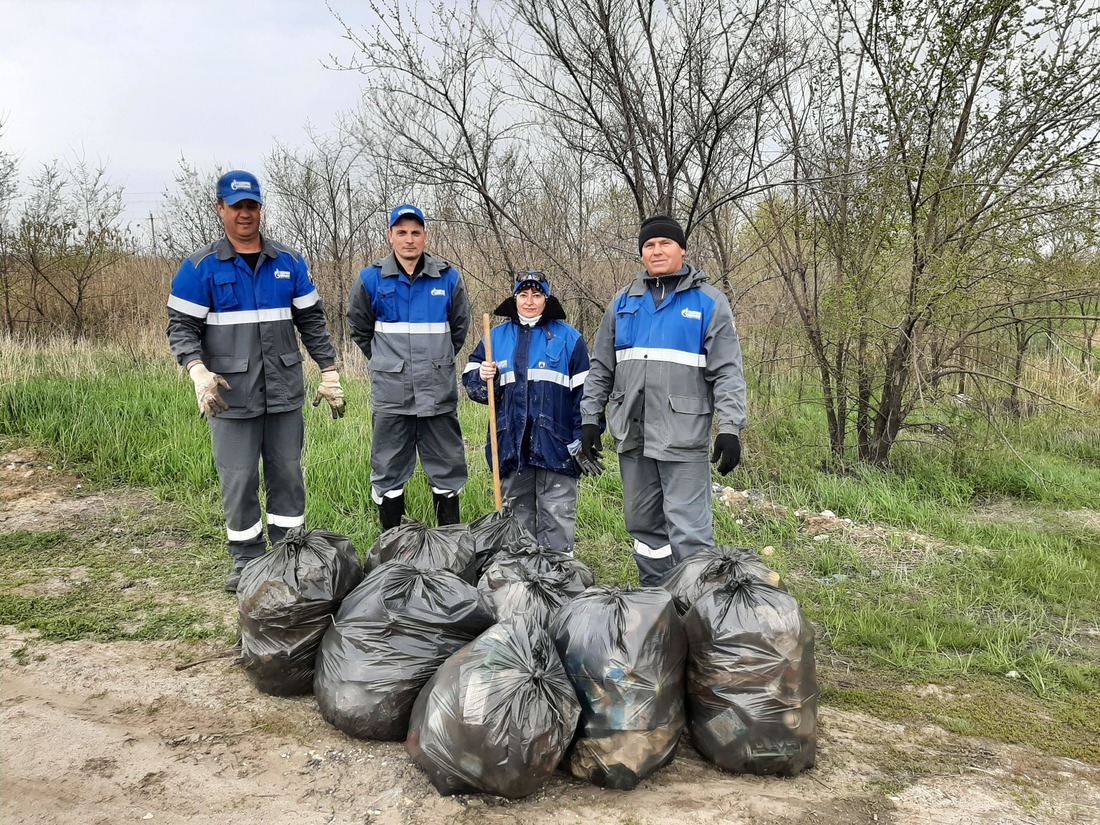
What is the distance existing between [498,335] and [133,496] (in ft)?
10.3

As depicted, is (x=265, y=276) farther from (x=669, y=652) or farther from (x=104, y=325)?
(x=104, y=325)

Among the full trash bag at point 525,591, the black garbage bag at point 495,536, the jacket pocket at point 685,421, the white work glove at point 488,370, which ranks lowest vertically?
the full trash bag at point 525,591

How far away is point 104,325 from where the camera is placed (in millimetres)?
11875

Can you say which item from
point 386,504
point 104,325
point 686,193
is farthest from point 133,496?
point 104,325

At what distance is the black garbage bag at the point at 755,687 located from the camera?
2244 millimetres

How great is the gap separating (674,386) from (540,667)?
151cm

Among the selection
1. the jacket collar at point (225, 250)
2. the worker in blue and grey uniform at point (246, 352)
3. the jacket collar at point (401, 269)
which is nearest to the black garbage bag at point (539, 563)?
the worker in blue and grey uniform at point (246, 352)

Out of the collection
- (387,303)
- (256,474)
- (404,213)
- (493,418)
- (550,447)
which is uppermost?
(404,213)

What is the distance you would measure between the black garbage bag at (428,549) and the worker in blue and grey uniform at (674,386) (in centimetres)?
87

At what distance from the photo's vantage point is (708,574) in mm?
2635

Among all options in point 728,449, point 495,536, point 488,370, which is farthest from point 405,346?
point 728,449

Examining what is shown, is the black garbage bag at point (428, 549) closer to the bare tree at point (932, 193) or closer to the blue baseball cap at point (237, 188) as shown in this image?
the blue baseball cap at point (237, 188)

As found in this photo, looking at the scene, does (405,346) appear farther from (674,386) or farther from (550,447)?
(674,386)

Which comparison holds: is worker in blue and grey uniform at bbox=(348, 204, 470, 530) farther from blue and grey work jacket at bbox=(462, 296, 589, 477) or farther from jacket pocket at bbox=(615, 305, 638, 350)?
jacket pocket at bbox=(615, 305, 638, 350)
